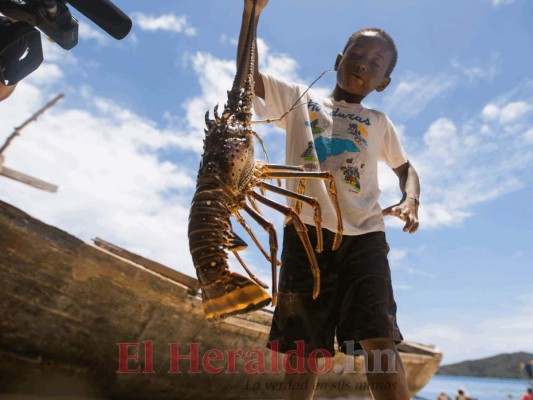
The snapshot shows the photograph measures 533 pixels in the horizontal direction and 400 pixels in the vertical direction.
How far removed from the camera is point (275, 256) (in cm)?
185

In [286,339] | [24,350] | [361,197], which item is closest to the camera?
[286,339]

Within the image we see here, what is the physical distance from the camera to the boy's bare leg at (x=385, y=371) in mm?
2119

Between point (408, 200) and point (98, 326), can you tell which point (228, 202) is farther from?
point (98, 326)

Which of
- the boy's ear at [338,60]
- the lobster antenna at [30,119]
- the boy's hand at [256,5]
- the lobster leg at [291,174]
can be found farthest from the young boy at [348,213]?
the lobster antenna at [30,119]

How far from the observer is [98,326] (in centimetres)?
374

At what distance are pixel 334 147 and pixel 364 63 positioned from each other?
24.5 inches

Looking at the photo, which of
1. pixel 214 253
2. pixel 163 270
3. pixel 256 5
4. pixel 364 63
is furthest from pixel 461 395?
pixel 256 5

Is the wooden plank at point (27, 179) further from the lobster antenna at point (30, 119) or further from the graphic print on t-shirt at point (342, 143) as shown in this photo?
the graphic print on t-shirt at point (342, 143)

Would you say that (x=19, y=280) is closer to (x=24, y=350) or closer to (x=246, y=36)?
(x=24, y=350)

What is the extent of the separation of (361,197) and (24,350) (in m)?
3.26

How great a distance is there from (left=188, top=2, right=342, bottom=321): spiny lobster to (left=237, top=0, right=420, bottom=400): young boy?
42 cm

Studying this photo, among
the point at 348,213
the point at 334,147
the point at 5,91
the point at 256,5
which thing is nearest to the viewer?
the point at 256,5

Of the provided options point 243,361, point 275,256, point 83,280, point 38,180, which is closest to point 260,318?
point 243,361

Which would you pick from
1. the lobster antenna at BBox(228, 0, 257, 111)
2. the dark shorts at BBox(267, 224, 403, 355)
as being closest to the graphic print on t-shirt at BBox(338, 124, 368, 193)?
the dark shorts at BBox(267, 224, 403, 355)
